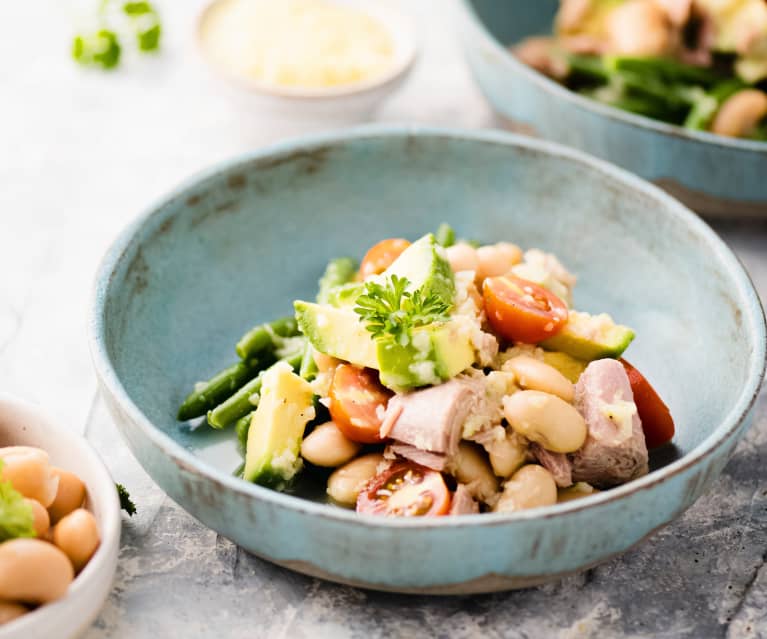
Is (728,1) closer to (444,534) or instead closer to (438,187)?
(438,187)

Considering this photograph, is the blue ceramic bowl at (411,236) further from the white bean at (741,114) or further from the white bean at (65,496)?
the white bean at (741,114)

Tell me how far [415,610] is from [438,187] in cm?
133

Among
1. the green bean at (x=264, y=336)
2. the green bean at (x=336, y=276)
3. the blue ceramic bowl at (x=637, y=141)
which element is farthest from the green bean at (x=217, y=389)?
the blue ceramic bowl at (x=637, y=141)

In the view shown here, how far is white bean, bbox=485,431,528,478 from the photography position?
1883mm

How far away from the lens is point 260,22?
11.5 ft

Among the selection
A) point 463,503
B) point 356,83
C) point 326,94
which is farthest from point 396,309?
point 356,83

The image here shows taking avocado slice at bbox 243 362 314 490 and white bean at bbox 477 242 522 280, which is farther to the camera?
white bean at bbox 477 242 522 280

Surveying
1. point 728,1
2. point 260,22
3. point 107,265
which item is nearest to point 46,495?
point 107,265

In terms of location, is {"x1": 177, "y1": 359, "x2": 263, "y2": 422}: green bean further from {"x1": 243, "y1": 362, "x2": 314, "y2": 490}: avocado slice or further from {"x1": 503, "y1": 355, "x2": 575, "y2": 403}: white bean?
{"x1": 503, "y1": 355, "x2": 575, "y2": 403}: white bean

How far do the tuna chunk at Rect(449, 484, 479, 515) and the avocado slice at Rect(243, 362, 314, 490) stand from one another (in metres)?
0.35

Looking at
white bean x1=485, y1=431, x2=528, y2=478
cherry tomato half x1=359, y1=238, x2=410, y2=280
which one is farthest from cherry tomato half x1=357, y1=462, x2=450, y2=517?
cherry tomato half x1=359, y1=238, x2=410, y2=280

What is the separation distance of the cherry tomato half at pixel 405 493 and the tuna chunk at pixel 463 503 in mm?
15

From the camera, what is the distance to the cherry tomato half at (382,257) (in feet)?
A: 7.57

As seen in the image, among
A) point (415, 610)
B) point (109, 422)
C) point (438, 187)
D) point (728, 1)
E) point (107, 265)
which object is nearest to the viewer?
point (415, 610)
